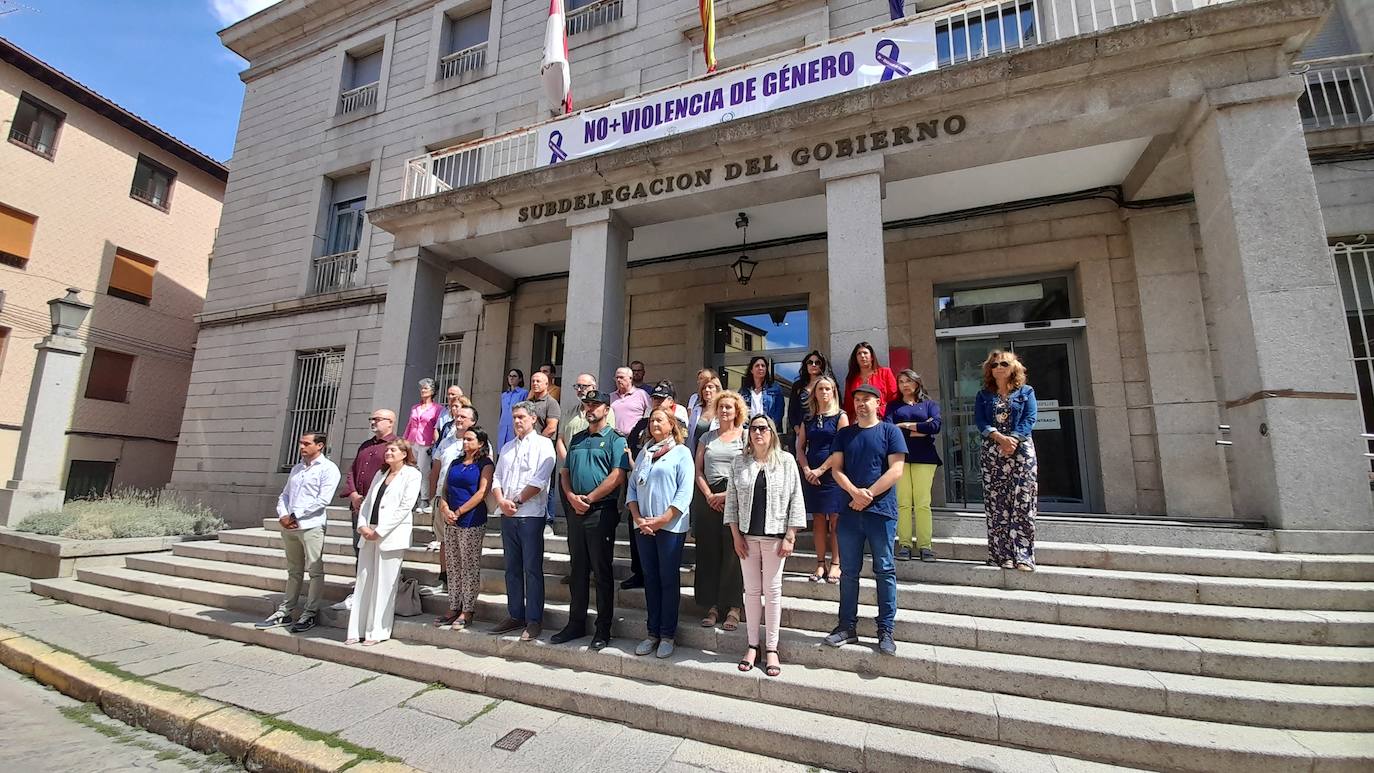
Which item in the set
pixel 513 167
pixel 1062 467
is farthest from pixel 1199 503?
pixel 513 167

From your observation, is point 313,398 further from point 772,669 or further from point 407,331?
point 772,669

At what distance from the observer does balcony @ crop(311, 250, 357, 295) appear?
12461mm

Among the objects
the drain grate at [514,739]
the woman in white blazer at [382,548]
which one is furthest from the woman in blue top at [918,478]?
the woman in white blazer at [382,548]

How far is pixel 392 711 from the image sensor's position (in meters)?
3.76

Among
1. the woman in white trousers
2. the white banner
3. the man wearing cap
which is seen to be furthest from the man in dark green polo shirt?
the white banner

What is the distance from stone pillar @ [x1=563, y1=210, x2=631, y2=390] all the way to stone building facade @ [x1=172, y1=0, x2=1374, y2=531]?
4 centimetres

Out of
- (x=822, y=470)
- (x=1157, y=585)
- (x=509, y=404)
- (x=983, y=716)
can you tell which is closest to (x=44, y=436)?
(x=509, y=404)

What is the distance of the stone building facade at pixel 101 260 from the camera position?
14.4 m

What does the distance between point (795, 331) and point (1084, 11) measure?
5.74 metres

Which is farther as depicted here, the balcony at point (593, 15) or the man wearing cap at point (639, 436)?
the balcony at point (593, 15)

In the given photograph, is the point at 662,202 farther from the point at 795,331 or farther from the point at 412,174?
the point at 412,174

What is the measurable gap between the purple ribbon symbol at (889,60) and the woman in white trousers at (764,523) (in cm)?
469

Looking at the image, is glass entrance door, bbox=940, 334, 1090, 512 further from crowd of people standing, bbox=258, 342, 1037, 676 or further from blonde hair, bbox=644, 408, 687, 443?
blonde hair, bbox=644, 408, 687, 443

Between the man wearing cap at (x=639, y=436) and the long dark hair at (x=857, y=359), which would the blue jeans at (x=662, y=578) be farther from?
the long dark hair at (x=857, y=359)
